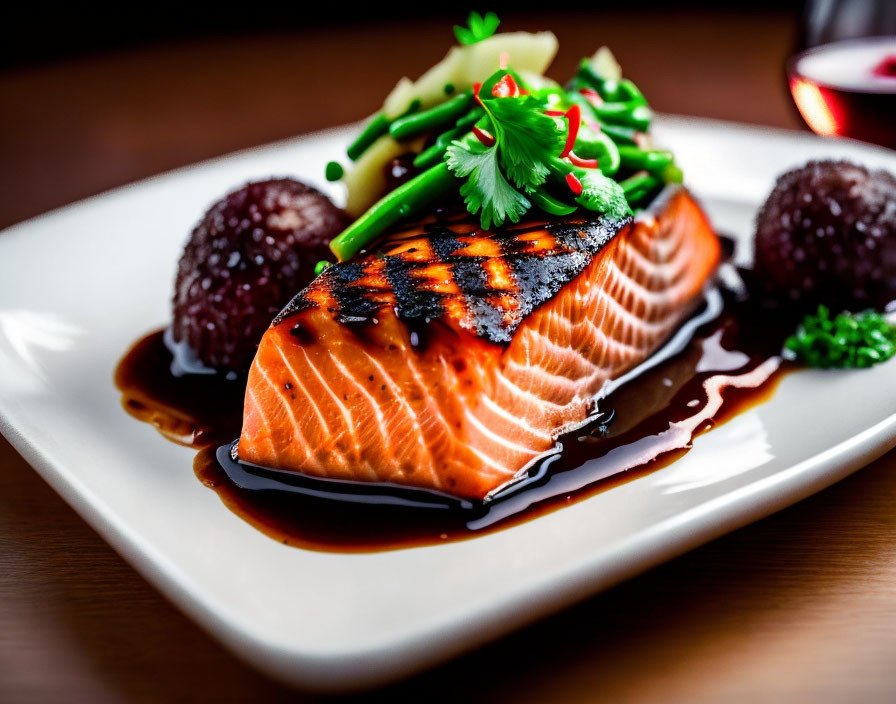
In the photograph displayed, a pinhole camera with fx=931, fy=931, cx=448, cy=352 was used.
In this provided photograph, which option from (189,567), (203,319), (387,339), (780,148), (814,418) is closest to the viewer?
(189,567)

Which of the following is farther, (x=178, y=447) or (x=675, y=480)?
(x=178, y=447)

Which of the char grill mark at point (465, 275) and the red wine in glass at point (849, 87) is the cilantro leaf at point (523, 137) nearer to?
the char grill mark at point (465, 275)

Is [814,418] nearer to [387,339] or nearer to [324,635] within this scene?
[387,339]

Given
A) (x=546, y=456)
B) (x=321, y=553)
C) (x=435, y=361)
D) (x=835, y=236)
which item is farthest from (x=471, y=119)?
(x=321, y=553)

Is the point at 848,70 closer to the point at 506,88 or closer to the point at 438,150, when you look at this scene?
the point at 506,88

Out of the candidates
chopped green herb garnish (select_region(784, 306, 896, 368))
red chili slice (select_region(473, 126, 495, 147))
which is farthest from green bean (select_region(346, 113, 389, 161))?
chopped green herb garnish (select_region(784, 306, 896, 368))

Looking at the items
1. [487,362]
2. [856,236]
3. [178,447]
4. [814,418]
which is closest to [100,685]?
[178,447]
